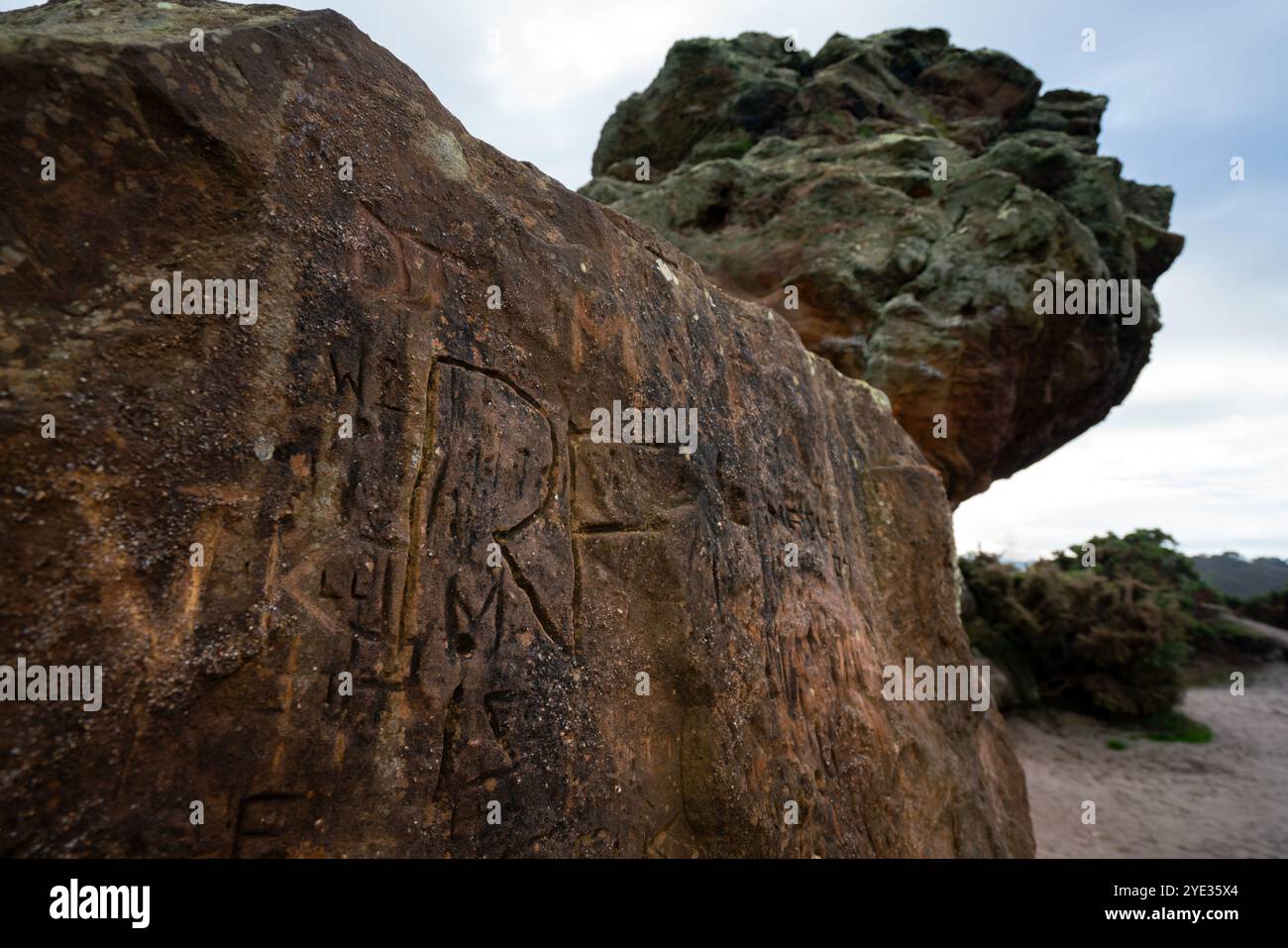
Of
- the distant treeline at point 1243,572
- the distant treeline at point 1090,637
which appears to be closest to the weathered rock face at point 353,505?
the distant treeline at point 1090,637

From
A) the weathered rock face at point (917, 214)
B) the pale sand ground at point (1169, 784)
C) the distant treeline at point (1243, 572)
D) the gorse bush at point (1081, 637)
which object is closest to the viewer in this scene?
the pale sand ground at point (1169, 784)

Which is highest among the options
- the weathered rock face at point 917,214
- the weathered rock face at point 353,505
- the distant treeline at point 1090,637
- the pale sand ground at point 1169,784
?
the weathered rock face at point 917,214

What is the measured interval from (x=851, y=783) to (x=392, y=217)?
362 cm

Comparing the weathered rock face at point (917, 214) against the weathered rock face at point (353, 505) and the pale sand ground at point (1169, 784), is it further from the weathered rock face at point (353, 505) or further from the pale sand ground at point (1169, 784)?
the weathered rock face at point (353, 505)

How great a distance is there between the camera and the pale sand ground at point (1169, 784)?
9195mm

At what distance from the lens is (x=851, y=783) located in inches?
144

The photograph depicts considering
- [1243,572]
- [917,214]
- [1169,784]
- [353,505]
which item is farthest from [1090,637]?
[1243,572]

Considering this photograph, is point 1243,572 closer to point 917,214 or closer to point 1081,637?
point 1081,637

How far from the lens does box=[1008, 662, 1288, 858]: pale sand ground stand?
9195 mm

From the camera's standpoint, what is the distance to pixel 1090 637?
14.2 meters

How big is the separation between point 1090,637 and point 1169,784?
364 cm

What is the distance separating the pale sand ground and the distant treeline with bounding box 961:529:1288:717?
72 cm

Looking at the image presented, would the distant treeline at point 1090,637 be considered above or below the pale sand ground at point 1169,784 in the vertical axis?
above

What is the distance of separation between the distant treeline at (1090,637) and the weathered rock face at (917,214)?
4347 millimetres
